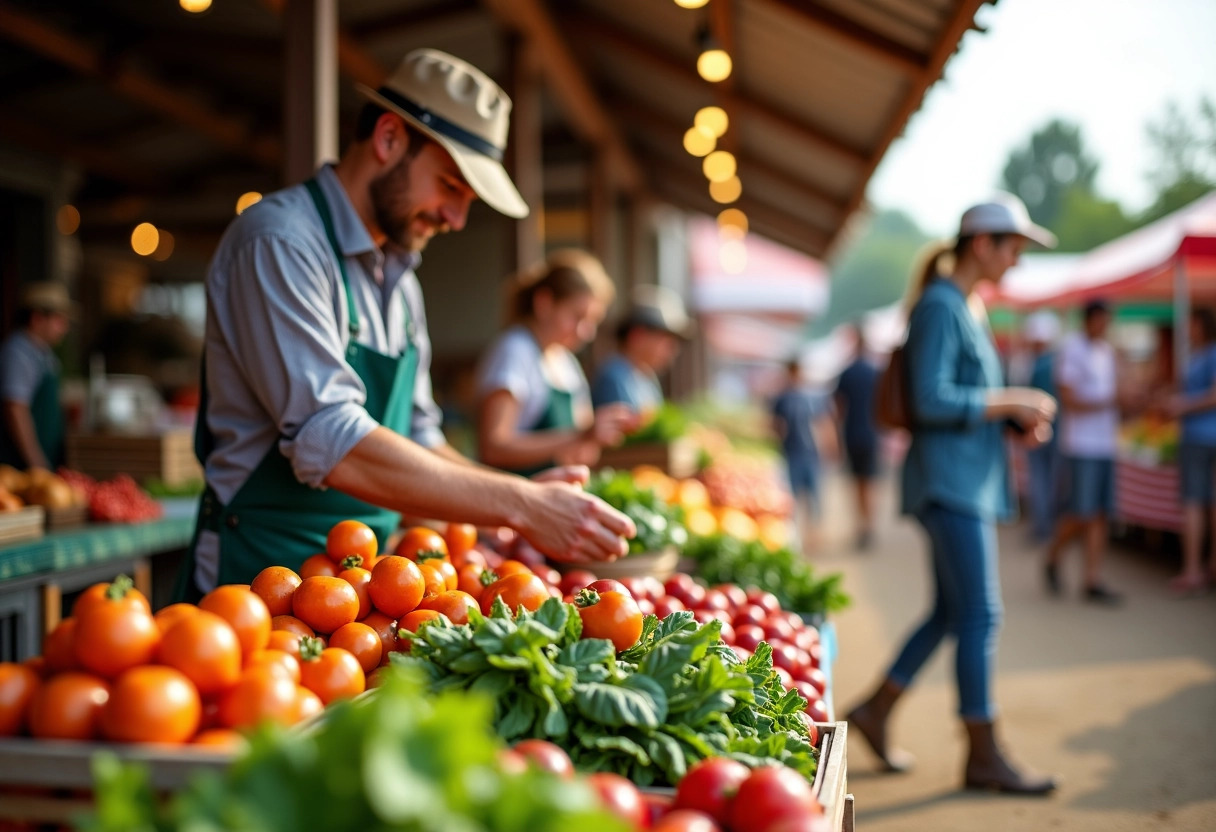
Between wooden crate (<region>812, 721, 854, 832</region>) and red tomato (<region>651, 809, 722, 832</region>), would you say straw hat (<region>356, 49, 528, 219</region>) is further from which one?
red tomato (<region>651, 809, 722, 832</region>)

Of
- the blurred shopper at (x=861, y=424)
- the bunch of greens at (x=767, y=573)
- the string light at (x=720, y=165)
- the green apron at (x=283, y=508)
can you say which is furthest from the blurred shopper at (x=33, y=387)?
the blurred shopper at (x=861, y=424)

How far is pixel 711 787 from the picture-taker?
1348 mm

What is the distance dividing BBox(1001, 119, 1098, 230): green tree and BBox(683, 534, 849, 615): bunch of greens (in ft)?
313

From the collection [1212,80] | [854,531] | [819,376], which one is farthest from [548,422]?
[819,376]

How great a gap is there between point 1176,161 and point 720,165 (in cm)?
2270

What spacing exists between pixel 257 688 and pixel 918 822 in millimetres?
3087

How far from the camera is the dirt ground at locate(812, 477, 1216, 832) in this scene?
12.5 ft

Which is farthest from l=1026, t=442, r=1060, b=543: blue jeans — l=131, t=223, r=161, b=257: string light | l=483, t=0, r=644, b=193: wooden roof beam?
l=131, t=223, r=161, b=257: string light

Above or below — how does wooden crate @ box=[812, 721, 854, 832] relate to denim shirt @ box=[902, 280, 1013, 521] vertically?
below

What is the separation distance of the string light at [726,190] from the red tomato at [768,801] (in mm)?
11620

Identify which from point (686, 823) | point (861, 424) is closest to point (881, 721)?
point (686, 823)

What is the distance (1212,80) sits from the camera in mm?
10570

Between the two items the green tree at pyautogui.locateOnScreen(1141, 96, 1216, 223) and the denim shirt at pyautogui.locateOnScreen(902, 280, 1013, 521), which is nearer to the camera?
the denim shirt at pyautogui.locateOnScreen(902, 280, 1013, 521)

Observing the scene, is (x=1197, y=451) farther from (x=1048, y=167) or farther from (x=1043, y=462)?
(x=1048, y=167)
